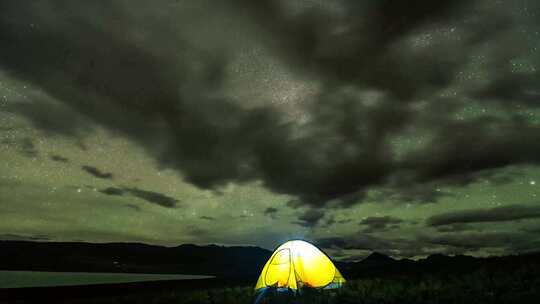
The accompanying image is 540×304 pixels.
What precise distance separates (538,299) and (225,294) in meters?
14.2

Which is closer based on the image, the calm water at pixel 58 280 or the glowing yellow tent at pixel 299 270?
the glowing yellow tent at pixel 299 270

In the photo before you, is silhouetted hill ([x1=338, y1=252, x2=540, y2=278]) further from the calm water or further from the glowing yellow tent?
the calm water

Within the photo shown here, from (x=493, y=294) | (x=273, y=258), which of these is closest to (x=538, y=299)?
(x=493, y=294)

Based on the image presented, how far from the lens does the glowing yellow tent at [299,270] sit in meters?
16.9

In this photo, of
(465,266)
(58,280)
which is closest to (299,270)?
(465,266)

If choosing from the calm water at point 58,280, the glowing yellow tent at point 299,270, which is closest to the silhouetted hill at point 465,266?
the glowing yellow tent at point 299,270

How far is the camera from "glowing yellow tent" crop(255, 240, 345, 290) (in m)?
16.9

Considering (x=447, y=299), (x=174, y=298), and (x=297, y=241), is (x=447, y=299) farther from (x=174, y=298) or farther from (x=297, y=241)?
(x=174, y=298)

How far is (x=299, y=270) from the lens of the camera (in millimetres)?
16984

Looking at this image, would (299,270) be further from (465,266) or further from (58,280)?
(58,280)

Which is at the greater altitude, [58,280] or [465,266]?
[465,266]

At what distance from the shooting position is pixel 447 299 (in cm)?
1075

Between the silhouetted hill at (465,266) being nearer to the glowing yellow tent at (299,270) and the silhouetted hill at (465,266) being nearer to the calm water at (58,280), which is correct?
the glowing yellow tent at (299,270)

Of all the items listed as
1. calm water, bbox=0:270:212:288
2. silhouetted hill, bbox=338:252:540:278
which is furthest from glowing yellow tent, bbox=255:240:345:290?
calm water, bbox=0:270:212:288
